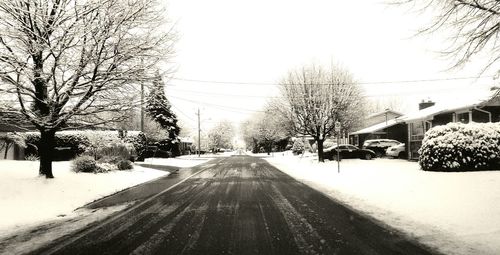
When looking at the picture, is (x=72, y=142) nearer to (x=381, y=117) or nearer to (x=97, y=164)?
(x=97, y=164)

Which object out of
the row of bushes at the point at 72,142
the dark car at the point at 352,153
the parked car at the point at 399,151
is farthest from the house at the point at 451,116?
the row of bushes at the point at 72,142

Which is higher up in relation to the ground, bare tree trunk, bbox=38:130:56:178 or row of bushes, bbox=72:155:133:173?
bare tree trunk, bbox=38:130:56:178

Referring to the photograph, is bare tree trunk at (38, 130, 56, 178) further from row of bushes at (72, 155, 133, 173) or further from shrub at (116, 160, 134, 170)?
shrub at (116, 160, 134, 170)

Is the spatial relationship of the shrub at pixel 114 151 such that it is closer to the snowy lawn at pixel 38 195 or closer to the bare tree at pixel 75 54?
the snowy lawn at pixel 38 195

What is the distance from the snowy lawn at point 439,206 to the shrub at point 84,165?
1119 cm

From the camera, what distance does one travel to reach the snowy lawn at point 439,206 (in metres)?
6.54

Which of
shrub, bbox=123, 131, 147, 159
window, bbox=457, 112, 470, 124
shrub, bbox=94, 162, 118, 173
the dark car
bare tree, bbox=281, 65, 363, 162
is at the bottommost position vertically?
shrub, bbox=94, 162, 118, 173

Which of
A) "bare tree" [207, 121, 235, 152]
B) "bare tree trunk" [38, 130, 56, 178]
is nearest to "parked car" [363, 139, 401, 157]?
"bare tree trunk" [38, 130, 56, 178]

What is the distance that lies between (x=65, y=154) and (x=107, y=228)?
24193 mm

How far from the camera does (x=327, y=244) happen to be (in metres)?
6.16

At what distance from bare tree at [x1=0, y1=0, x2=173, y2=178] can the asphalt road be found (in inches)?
169

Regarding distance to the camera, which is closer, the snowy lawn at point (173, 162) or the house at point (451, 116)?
the house at point (451, 116)

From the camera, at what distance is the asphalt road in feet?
19.6

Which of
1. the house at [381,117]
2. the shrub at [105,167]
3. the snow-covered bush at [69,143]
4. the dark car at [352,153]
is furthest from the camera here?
the house at [381,117]
